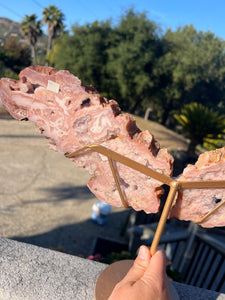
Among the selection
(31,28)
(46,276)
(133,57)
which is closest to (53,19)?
(31,28)

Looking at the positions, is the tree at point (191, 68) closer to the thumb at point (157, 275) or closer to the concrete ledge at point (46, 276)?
the concrete ledge at point (46, 276)

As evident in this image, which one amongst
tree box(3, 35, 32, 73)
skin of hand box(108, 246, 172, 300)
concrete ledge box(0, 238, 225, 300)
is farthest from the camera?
tree box(3, 35, 32, 73)

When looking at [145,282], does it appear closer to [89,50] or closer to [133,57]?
[89,50]

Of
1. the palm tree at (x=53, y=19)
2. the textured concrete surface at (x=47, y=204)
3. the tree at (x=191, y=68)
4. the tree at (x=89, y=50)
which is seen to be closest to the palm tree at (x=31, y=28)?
the palm tree at (x=53, y=19)

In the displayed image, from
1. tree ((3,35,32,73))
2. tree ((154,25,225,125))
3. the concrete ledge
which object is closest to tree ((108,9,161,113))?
tree ((154,25,225,125))

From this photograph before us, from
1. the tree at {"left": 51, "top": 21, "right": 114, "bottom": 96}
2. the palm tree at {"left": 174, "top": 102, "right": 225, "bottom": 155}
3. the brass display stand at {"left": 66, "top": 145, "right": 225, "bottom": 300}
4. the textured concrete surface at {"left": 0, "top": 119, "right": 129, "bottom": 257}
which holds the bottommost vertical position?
the textured concrete surface at {"left": 0, "top": 119, "right": 129, "bottom": 257}

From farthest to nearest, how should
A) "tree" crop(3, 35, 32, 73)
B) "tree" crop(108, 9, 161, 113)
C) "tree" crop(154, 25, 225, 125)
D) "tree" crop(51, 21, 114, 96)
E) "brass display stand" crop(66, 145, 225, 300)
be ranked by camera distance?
1. "tree" crop(3, 35, 32, 73)
2. "tree" crop(154, 25, 225, 125)
3. "tree" crop(108, 9, 161, 113)
4. "tree" crop(51, 21, 114, 96)
5. "brass display stand" crop(66, 145, 225, 300)

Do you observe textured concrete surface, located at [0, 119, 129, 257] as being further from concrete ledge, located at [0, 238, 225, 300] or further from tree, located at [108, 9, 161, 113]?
tree, located at [108, 9, 161, 113]
